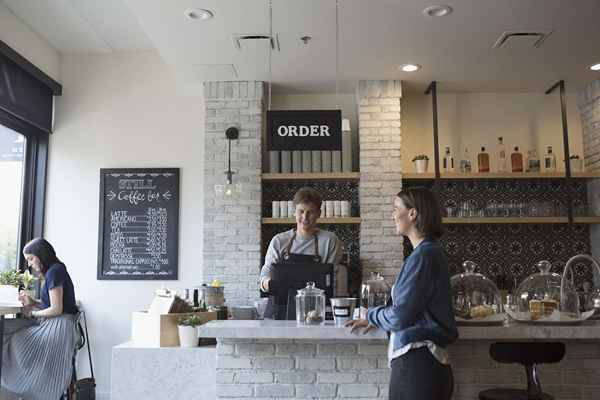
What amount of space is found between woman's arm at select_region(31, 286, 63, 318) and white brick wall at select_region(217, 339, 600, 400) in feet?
8.13

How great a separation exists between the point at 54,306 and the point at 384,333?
319 centimetres

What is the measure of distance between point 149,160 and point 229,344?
12.4ft

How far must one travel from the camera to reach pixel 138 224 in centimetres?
587

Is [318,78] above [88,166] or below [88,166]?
above

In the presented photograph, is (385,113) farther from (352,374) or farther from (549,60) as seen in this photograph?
(352,374)

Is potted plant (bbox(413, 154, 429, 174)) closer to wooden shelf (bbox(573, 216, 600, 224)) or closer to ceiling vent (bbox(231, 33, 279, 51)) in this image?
wooden shelf (bbox(573, 216, 600, 224))

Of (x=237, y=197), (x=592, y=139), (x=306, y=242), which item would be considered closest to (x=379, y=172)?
(x=237, y=197)

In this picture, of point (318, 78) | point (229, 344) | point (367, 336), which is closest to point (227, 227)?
point (318, 78)

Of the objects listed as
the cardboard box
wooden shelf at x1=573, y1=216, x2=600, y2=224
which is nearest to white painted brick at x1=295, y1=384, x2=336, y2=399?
the cardboard box

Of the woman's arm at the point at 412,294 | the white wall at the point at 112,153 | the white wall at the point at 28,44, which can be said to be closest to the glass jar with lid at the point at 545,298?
the woman's arm at the point at 412,294

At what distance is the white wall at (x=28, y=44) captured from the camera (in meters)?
5.07

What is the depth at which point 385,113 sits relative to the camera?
5.55 m

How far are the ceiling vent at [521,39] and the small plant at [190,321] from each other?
322 centimetres

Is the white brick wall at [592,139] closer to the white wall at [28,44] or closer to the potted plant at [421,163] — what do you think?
the potted plant at [421,163]
